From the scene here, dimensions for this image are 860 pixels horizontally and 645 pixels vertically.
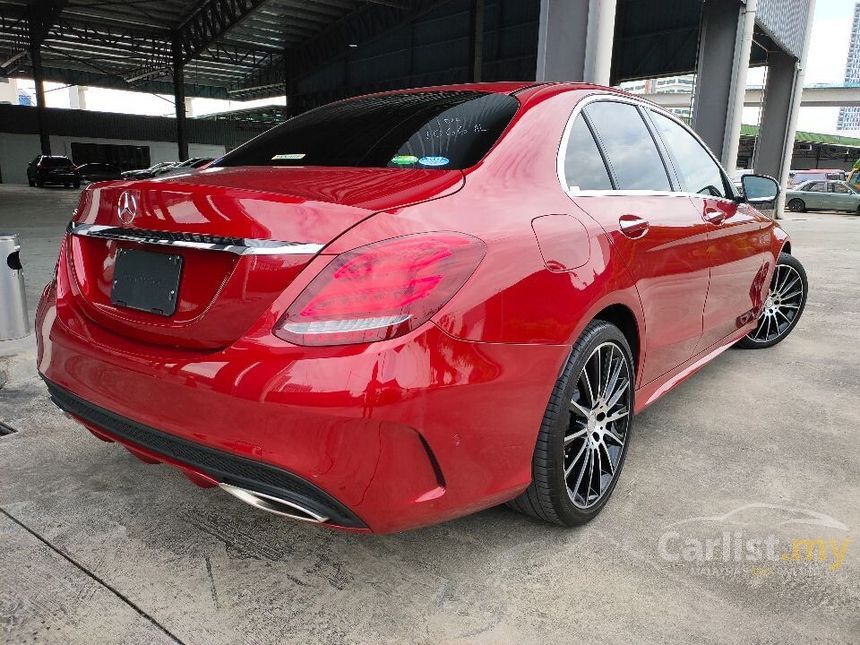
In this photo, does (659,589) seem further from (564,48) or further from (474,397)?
(564,48)

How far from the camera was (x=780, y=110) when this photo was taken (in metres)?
19.4

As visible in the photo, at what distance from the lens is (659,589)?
187 cm

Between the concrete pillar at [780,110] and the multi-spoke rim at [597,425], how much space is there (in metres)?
19.5

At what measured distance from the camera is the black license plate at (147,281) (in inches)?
65.4

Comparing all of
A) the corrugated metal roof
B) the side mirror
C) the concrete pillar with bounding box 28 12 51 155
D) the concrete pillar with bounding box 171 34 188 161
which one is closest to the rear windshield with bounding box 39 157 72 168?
the concrete pillar with bounding box 28 12 51 155

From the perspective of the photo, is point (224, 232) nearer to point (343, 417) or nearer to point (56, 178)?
point (343, 417)

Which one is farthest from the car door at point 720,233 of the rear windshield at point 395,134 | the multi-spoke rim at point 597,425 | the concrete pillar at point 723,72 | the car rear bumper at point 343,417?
the concrete pillar at point 723,72

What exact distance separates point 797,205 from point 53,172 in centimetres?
2877

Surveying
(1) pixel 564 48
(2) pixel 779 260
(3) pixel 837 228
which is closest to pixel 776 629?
(2) pixel 779 260

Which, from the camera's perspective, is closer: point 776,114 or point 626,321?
point 626,321

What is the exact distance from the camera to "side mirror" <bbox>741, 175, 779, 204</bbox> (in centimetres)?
379

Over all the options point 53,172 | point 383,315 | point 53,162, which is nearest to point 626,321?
point 383,315

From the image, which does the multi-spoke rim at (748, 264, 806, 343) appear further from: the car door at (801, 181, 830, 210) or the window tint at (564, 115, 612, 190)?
the car door at (801, 181, 830, 210)

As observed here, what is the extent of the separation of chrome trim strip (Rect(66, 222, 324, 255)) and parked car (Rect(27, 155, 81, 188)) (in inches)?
1120
